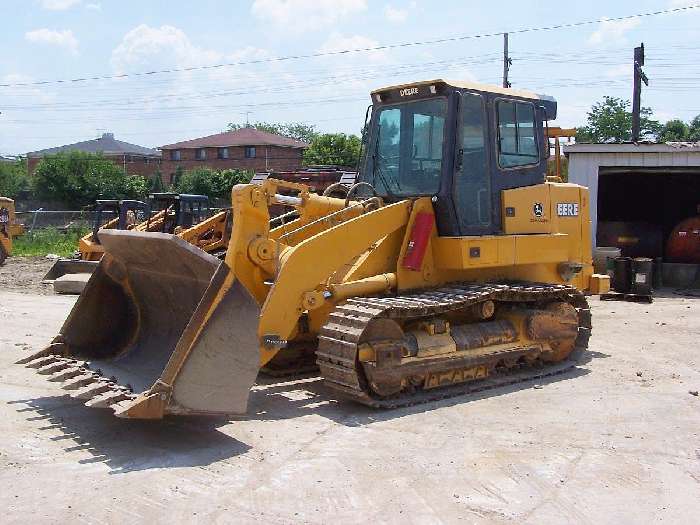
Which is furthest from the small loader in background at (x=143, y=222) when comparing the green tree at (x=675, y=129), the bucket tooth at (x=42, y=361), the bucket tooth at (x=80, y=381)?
the green tree at (x=675, y=129)

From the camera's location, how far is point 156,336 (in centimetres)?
700

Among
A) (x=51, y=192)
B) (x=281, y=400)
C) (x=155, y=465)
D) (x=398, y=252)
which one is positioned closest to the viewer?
(x=155, y=465)

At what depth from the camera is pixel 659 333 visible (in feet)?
36.9

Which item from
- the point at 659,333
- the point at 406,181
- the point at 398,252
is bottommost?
the point at 659,333

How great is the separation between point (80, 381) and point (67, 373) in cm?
25

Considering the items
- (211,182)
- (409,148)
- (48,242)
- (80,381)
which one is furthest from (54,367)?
(211,182)

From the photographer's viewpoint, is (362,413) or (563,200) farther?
(563,200)

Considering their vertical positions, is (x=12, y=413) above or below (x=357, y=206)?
below

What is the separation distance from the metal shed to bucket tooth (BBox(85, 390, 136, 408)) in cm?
1320

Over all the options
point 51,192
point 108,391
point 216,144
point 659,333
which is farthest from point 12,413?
point 216,144

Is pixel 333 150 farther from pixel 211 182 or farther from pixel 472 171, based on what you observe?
pixel 472 171

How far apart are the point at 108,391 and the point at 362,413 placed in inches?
83.0

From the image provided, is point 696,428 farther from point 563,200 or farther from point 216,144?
point 216,144

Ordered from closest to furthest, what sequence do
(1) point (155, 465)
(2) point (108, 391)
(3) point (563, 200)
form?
(1) point (155, 465)
(2) point (108, 391)
(3) point (563, 200)
